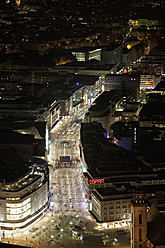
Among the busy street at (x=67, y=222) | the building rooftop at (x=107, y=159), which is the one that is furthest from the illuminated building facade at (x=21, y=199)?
the building rooftop at (x=107, y=159)

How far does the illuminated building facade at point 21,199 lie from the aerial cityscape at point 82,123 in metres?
0.07

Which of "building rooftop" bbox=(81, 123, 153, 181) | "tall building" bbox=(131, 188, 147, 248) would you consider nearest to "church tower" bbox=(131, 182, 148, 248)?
"tall building" bbox=(131, 188, 147, 248)

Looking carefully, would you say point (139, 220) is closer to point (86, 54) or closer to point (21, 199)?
point (21, 199)

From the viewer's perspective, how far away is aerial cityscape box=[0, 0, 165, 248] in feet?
155

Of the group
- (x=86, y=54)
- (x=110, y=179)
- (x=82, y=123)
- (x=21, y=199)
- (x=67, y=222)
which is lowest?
(x=67, y=222)

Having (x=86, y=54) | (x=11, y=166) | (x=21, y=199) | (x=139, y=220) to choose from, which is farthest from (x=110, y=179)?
(x=86, y=54)

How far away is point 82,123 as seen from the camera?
71375 millimetres

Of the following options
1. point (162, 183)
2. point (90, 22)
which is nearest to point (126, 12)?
point (90, 22)

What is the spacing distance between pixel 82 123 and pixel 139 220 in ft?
101

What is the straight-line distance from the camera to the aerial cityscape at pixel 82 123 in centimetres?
4709

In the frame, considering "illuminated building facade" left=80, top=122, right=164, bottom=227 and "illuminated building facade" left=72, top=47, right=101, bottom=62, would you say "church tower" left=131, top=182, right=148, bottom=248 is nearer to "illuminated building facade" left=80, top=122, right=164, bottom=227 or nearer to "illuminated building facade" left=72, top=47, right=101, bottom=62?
"illuminated building facade" left=80, top=122, right=164, bottom=227

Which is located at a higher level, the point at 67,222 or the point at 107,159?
the point at 107,159

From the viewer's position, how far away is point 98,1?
134875mm

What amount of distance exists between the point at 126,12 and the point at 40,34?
1992 cm
